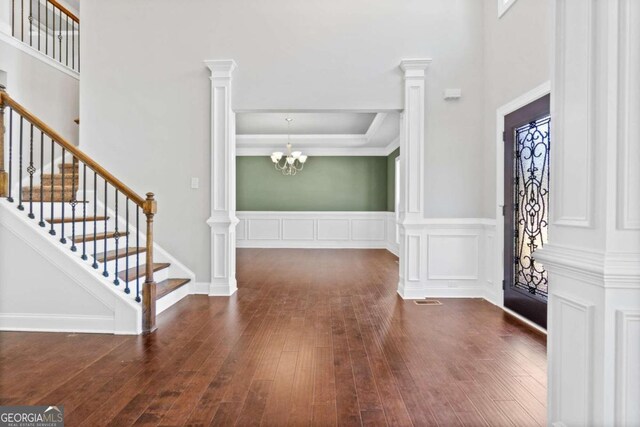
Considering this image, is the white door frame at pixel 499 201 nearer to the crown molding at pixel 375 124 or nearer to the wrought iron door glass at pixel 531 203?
the wrought iron door glass at pixel 531 203

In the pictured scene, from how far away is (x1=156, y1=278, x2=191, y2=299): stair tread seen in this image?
3.65m

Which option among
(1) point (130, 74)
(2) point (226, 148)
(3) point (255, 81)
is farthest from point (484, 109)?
(1) point (130, 74)

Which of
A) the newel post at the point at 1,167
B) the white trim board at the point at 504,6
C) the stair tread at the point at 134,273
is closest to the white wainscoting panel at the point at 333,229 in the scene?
the stair tread at the point at 134,273

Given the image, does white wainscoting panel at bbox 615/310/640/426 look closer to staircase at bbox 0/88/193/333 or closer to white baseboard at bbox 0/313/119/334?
→ staircase at bbox 0/88/193/333

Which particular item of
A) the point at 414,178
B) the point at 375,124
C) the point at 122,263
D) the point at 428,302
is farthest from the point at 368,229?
the point at 122,263

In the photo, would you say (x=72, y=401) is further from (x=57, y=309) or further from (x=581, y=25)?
(x=581, y=25)

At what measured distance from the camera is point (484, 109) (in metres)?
4.18

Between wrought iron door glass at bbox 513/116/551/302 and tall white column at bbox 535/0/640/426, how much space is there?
1.99 meters

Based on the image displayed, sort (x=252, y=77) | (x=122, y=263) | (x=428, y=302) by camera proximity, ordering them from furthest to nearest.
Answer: (x=252, y=77) → (x=428, y=302) → (x=122, y=263)

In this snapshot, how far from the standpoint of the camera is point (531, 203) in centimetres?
335

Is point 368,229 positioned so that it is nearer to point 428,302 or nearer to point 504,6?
point 428,302

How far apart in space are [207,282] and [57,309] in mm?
1567

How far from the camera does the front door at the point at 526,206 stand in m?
3.16

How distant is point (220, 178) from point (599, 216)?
370 cm
